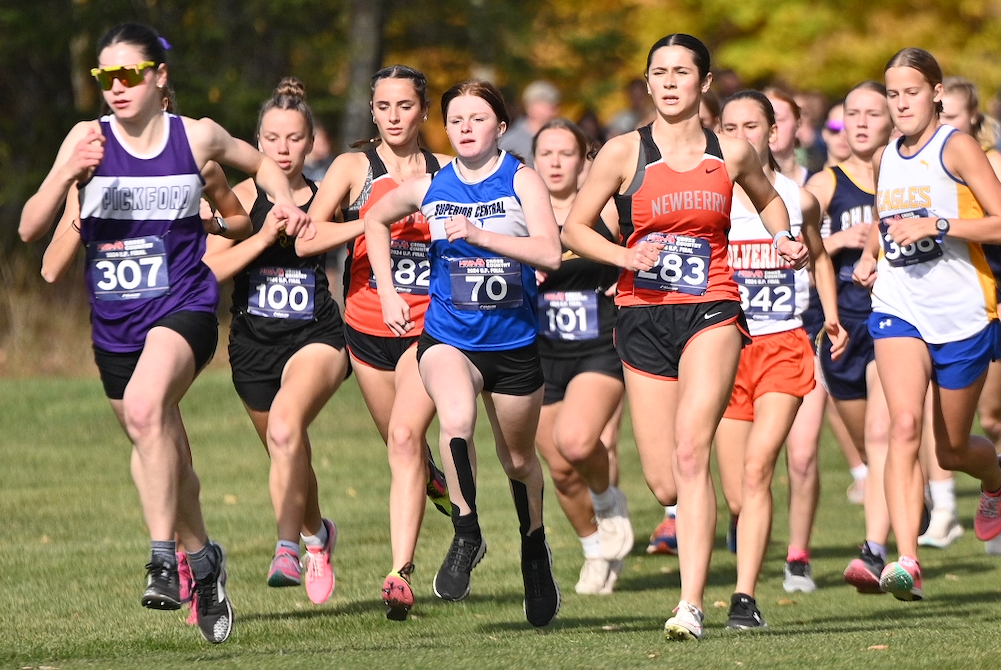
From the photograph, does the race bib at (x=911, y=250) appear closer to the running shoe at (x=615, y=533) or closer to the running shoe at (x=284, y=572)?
the running shoe at (x=615, y=533)

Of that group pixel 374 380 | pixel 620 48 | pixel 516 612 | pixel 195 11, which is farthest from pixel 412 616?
pixel 620 48

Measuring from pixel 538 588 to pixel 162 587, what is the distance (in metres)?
1.74

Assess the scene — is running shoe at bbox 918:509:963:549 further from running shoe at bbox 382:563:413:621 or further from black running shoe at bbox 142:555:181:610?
black running shoe at bbox 142:555:181:610

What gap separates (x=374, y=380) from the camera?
8047mm

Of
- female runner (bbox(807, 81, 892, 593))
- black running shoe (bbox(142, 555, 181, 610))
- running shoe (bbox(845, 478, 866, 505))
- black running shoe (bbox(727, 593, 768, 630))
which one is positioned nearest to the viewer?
black running shoe (bbox(142, 555, 181, 610))

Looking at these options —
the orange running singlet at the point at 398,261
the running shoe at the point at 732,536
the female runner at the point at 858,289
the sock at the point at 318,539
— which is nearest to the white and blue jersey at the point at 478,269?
the orange running singlet at the point at 398,261

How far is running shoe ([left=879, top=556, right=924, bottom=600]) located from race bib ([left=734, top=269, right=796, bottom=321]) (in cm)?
160

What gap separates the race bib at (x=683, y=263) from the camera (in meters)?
6.90

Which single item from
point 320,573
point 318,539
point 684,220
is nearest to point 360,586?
point 318,539

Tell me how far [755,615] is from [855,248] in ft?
9.62

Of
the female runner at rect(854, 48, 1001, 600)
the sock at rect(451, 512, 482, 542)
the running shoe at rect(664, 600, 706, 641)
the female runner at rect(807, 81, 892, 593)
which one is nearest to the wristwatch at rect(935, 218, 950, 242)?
the female runner at rect(854, 48, 1001, 600)

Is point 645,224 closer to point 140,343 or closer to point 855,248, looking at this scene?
point 140,343

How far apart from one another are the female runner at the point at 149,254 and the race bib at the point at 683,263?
4.87ft

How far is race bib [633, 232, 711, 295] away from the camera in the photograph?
6902 millimetres
